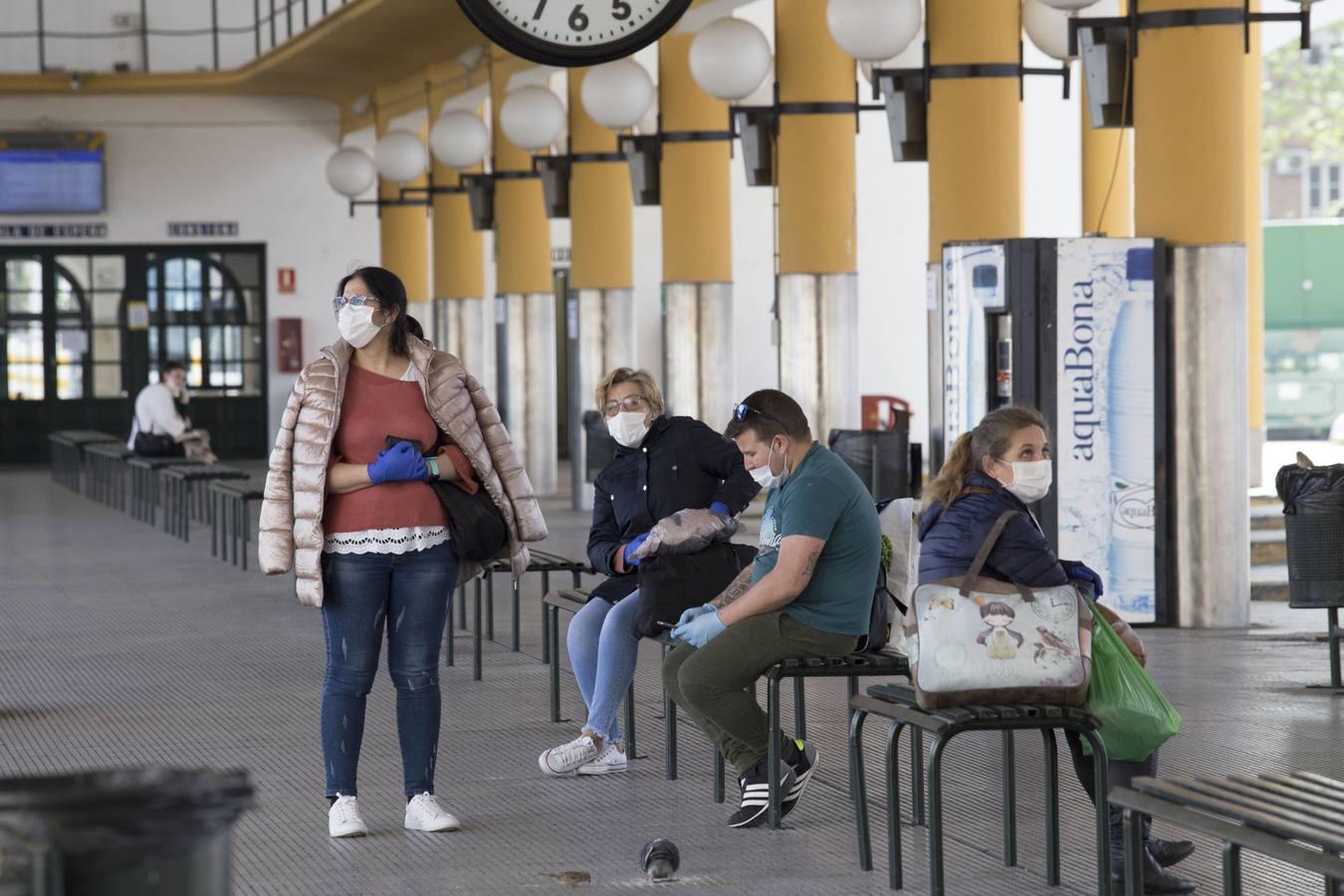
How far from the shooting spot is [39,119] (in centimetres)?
2639

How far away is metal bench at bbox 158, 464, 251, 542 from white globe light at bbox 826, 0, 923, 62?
6422mm

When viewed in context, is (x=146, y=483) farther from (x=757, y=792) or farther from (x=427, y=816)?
(x=757, y=792)

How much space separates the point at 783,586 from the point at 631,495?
1.17m

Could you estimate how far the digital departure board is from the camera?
26.0 m

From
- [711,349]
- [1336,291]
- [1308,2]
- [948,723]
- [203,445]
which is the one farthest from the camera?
[1336,291]

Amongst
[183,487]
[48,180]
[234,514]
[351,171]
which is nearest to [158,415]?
[183,487]

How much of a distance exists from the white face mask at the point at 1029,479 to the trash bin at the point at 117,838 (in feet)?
9.13

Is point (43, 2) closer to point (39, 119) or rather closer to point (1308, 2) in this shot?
point (39, 119)

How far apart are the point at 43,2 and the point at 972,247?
19.2 m

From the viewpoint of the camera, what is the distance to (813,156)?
1493cm

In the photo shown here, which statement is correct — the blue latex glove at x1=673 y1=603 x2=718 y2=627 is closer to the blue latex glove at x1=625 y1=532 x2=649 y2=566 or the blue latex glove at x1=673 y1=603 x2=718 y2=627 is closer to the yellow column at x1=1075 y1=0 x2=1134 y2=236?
the blue latex glove at x1=625 y1=532 x2=649 y2=566

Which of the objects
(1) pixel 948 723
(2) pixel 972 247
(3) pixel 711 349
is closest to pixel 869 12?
(2) pixel 972 247

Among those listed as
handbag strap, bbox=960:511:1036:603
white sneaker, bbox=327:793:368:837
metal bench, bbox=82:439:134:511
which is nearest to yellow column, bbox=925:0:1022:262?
white sneaker, bbox=327:793:368:837

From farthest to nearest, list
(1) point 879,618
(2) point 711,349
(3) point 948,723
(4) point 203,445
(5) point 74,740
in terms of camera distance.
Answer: (4) point 203,445, (2) point 711,349, (5) point 74,740, (1) point 879,618, (3) point 948,723
